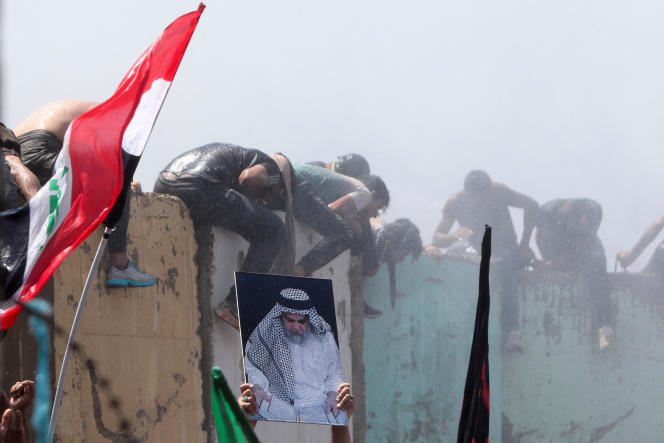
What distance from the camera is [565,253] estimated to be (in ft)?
33.4

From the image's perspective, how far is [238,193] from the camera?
21.4 ft

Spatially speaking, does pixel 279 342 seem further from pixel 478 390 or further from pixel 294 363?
pixel 478 390

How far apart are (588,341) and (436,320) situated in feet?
5.29

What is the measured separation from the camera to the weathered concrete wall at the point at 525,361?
9445 millimetres

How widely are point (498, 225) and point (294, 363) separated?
6072 millimetres

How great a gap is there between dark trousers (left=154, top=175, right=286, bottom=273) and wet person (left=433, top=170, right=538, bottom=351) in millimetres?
3408

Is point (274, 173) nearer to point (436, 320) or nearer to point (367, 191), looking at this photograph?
point (367, 191)

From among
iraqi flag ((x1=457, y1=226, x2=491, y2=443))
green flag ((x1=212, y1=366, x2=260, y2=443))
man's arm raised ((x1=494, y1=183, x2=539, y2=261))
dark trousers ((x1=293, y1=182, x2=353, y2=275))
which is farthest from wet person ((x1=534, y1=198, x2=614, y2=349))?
green flag ((x1=212, y1=366, x2=260, y2=443))

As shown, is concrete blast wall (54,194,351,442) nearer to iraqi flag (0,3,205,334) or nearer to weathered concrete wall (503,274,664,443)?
iraqi flag (0,3,205,334)

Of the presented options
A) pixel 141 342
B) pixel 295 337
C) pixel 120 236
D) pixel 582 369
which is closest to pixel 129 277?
pixel 120 236

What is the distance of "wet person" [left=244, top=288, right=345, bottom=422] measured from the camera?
12.3 feet

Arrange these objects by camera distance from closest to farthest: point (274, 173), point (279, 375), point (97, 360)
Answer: point (279, 375) < point (97, 360) < point (274, 173)

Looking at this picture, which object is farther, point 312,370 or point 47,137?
point 47,137

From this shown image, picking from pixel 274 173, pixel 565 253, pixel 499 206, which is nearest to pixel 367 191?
pixel 274 173
